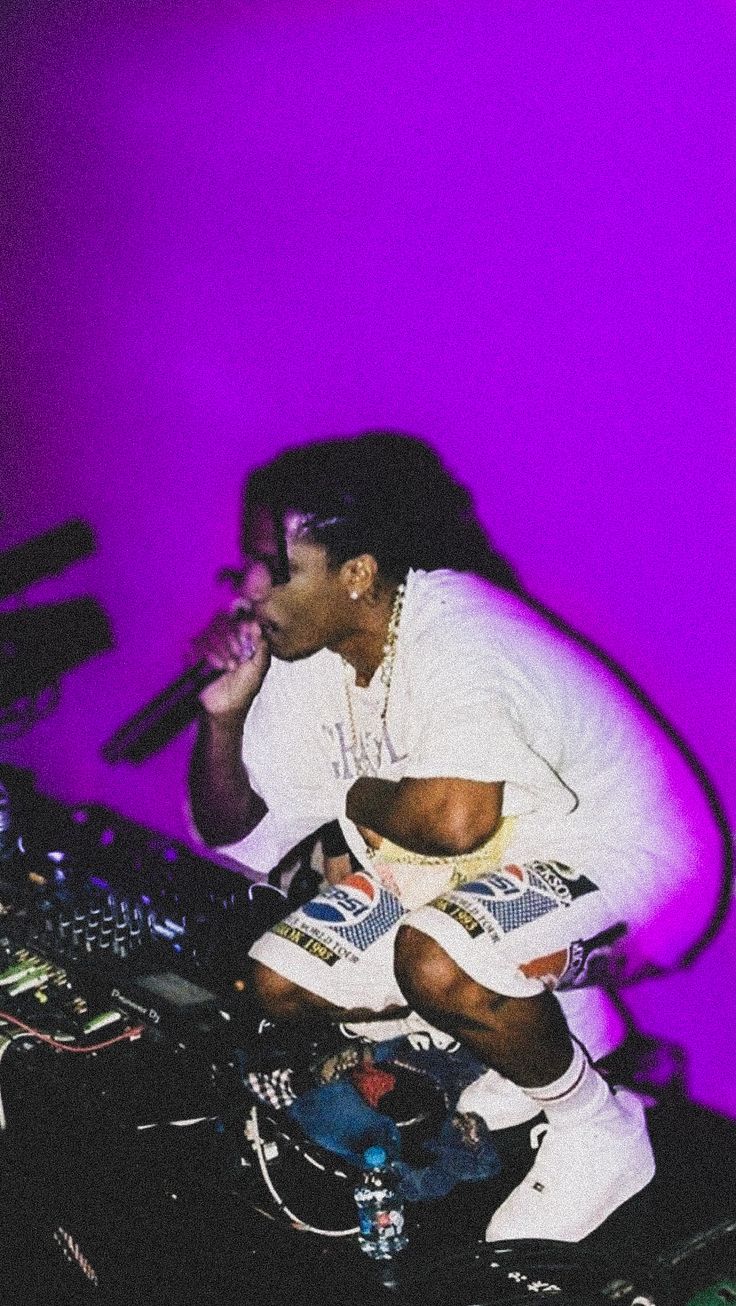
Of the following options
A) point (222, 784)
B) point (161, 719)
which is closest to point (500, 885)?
point (222, 784)

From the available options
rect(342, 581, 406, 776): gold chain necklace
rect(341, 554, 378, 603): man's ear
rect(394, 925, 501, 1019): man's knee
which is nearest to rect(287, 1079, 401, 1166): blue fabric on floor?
rect(394, 925, 501, 1019): man's knee

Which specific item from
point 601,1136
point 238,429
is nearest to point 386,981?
point 601,1136

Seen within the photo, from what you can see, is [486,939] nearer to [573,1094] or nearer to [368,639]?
[573,1094]

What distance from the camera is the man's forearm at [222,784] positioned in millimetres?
3270

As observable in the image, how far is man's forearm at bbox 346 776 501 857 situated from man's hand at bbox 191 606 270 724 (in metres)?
0.51

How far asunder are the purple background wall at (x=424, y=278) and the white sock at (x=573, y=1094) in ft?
1.21

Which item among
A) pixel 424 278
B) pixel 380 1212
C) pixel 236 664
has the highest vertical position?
pixel 424 278

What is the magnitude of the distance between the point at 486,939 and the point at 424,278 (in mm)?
1333

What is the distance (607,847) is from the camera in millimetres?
2697

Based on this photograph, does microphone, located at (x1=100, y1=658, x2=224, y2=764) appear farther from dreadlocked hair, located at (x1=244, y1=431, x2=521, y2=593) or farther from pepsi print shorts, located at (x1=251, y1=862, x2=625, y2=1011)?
pepsi print shorts, located at (x1=251, y1=862, x2=625, y2=1011)

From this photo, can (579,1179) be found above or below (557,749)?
below

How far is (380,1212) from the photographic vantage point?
261cm

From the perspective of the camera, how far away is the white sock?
101 inches

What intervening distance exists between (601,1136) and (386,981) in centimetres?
58
